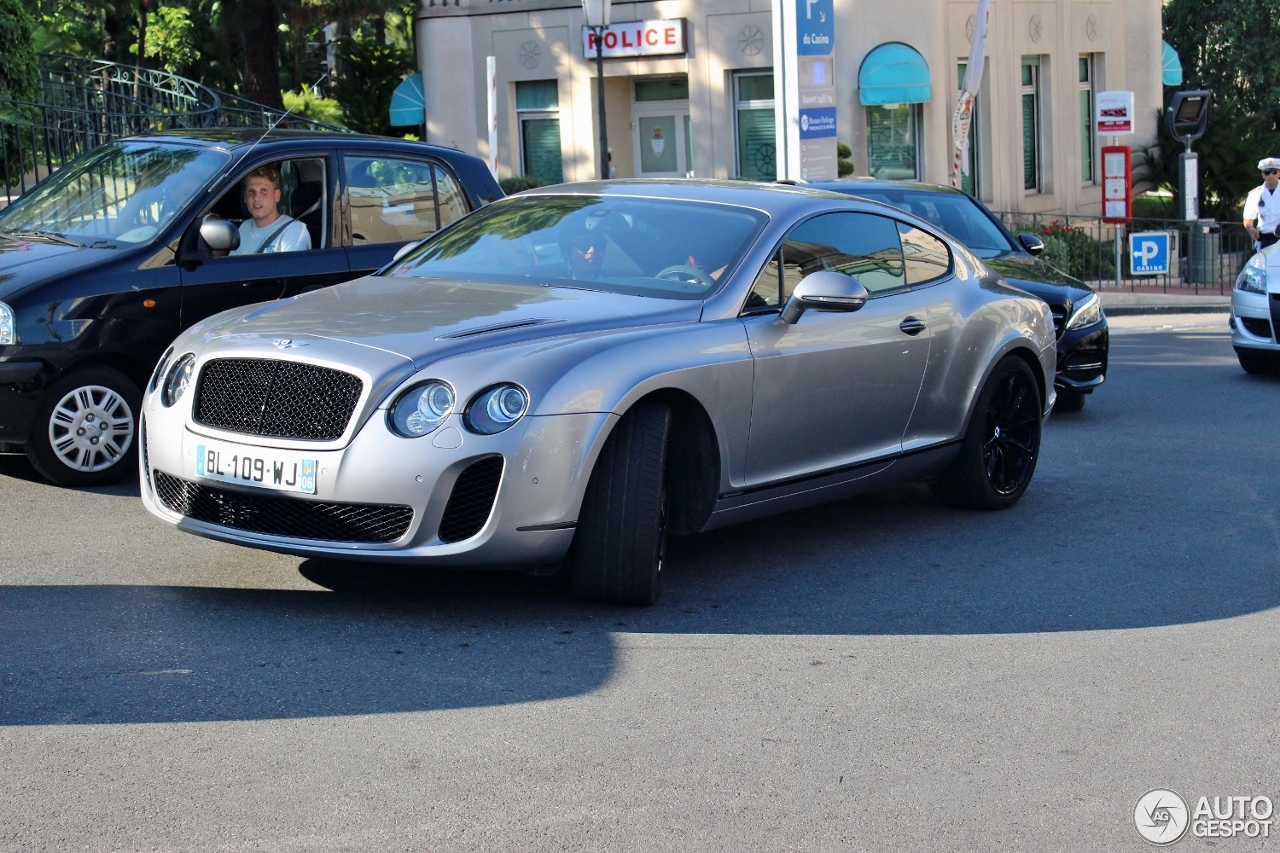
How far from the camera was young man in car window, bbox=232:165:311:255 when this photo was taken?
853cm

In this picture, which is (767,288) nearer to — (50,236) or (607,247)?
(607,247)

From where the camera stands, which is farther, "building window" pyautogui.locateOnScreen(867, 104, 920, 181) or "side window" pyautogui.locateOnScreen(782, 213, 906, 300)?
"building window" pyautogui.locateOnScreen(867, 104, 920, 181)

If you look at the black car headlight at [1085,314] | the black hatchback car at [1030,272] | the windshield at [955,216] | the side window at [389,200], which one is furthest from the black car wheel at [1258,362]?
the side window at [389,200]

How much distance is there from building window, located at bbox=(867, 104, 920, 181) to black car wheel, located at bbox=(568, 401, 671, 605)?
24049mm

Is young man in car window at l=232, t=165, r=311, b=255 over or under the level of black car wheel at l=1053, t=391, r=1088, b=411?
over

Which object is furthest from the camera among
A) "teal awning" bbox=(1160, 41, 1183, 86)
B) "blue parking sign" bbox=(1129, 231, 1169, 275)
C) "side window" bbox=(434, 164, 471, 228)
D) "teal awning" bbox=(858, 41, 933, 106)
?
"teal awning" bbox=(1160, 41, 1183, 86)

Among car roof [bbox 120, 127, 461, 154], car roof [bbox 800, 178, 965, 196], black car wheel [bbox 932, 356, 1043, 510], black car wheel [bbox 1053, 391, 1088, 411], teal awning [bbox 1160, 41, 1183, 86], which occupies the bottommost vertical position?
black car wheel [bbox 1053, 391, 1088, 411]

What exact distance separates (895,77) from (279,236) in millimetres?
20795

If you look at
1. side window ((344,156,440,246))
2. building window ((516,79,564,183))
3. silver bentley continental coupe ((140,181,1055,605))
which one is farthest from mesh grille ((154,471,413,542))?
building window ((516,79,564,183))

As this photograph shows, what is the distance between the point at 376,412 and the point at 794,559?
2.19 m

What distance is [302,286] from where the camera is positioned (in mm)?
8539

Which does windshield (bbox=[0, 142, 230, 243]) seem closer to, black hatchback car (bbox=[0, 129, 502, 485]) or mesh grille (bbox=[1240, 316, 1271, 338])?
black hatchback car (bbox=[0, 129, 502, 485])

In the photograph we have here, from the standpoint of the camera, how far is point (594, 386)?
550 centimetres

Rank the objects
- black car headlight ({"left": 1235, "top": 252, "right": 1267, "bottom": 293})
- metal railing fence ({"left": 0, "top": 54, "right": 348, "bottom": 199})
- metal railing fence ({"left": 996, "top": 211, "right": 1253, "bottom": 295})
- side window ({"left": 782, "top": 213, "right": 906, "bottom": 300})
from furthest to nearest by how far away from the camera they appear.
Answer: metal railing fence ({"left": 996, "top": 211, "right": 1253, "bottom": 295})
metal railing fence ({"left": 0, "top": 54, "right": 348, "bottom": 199})
black car headlight ({"left": 1235, "top": 252, "right": 1267, "bottom": 293})
side window ({"left": 782, "top": 213, "right": 906, "bottom": 300})
